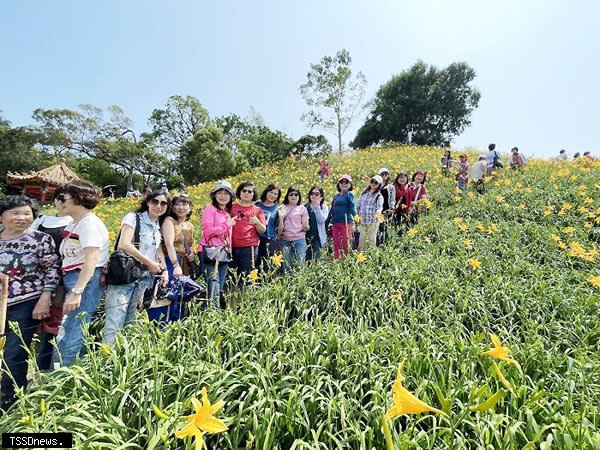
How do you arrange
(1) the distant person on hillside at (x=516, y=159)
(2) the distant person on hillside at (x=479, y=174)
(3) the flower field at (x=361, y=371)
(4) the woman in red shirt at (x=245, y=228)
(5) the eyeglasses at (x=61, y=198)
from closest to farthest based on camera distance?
(3) the flower field at (x=361, y=371) < (5) the eyeglasses at (x=61, y=198) < (4) the woman in red shirt at (x=245, y=228) < (2) the distant person on hillside at (x=479, y=174) < (1) the distant person on hillside at (x=516, y=159)

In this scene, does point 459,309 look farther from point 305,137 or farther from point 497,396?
point 305,137

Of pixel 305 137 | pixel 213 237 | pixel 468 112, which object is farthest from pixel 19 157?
pixel 468 112

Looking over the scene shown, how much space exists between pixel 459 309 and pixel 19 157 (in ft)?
108

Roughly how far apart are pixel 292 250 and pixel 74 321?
2610mm

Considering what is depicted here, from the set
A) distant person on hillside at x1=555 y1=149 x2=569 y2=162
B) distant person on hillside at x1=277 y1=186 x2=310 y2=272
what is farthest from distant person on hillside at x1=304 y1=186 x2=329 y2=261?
distant person on hillside at x1=555 y1=149 x2=569 y2=162

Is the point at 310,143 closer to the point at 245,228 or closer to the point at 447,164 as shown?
the point at 447,164

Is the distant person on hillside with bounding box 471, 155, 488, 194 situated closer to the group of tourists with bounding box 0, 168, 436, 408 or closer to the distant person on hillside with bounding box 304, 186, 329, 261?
the distant person on hillside with bounding box 304, 186, 329, 261

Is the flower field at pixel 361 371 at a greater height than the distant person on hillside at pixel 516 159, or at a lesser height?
lesser

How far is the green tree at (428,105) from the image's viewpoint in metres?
30.4

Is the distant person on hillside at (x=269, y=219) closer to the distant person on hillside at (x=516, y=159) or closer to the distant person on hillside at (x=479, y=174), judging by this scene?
the distant person on hillside at (x=479, y=174)

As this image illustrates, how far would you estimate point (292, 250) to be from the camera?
4.57 metres

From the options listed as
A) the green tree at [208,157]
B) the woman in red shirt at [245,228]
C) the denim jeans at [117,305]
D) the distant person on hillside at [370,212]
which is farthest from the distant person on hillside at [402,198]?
the green tree at [208,157]

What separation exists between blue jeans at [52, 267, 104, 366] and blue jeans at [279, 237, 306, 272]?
7.24 feet

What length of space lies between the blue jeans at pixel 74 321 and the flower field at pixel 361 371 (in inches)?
13.1
